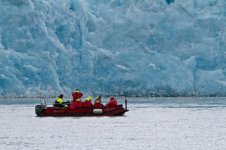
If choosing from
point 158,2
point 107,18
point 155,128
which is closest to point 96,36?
point 107,18

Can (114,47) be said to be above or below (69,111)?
above

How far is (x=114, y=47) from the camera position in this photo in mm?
50250

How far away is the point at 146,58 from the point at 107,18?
4.28m

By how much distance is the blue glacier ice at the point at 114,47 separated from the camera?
154 feet

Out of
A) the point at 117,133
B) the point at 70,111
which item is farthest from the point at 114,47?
the point at 117,133

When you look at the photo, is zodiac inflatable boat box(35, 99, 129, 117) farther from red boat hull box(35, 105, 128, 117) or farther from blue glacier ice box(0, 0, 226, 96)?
blue glacier ice box(0, 0, 226, 96)

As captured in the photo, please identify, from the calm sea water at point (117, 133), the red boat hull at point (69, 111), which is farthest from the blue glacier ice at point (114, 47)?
the calm sea water at point (117, 133)

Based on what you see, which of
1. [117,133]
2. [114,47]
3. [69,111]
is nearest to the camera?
[117,133]

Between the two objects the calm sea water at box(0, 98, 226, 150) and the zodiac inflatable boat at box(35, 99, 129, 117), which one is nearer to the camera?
the calm sea water at box(0, 98, 226, 150)

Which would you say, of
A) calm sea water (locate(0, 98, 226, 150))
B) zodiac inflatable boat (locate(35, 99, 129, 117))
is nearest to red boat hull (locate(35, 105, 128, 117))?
zodiac inflatable boat (locate(35, 99, 129, 117))

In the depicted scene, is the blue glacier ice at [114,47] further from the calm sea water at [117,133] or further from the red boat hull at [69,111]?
the calm sea water at [117,133]

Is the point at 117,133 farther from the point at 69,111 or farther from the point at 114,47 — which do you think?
the point at 114,47

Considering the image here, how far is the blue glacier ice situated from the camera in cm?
4703

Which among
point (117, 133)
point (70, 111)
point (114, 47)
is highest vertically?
point (114, 47)
